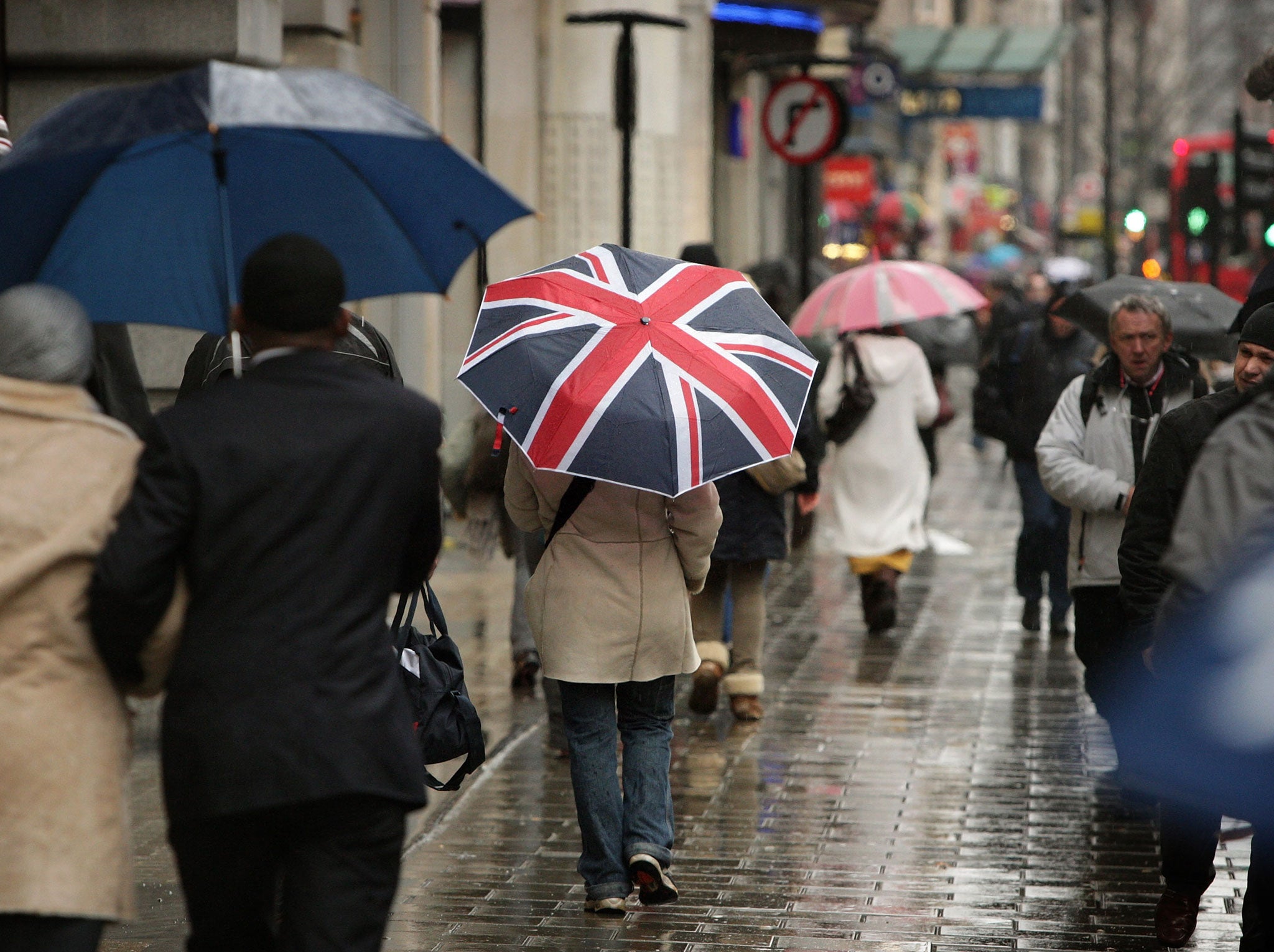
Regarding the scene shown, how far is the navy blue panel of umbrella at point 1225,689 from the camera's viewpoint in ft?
12.8

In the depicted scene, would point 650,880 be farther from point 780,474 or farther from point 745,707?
point 780,474

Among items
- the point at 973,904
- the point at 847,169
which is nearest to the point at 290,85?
the point at 973,904

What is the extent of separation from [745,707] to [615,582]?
10.1 ft

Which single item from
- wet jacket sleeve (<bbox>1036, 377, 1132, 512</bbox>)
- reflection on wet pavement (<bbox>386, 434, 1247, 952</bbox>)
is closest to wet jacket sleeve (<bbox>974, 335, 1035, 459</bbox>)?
reflection on wet pavement (<bbox>386, 434, 1247, 952</bbox>)

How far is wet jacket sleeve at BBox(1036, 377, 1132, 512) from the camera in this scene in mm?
7000

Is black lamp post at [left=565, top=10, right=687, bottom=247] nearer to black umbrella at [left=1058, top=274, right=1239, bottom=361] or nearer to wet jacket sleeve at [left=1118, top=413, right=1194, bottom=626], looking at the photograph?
black umbrella at [left=1058, top=274, right=1239, bottom=361]

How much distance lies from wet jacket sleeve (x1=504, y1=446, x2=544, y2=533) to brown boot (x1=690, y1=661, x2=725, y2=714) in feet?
9.28

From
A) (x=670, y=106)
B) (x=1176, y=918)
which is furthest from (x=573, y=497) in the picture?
(x=670, y=106)

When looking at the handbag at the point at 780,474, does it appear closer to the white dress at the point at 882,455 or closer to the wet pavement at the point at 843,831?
the wet pavement at the point at 843,831

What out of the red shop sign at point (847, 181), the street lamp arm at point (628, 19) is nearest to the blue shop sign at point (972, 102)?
the red shop sign at point (847, 181)

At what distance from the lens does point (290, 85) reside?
3.88 meters

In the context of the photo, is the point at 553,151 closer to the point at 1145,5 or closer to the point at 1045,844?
the point at 1045,844

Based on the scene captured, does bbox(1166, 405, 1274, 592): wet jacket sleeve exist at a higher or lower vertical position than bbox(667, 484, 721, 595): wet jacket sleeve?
higher

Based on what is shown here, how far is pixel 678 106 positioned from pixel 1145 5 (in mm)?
33989
